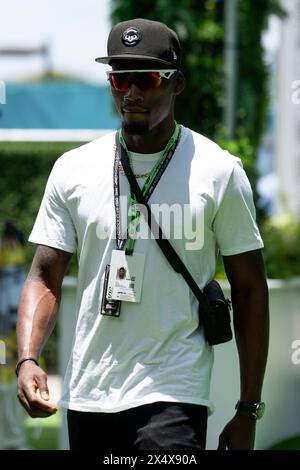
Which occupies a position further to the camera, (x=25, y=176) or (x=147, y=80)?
(x=25, y=176)

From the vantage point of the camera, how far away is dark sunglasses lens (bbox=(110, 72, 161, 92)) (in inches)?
143

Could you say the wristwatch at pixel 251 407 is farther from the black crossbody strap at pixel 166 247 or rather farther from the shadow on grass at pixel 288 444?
the shadow on grass at pixel 288 444

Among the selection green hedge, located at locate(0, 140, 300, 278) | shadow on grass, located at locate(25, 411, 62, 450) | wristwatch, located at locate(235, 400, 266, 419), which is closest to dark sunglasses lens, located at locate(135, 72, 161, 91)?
wristwatch, located at locate(235, 400, 266, 419)

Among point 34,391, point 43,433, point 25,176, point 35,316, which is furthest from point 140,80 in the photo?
point 25,176

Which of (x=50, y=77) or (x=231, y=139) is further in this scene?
(x=50, y=77)

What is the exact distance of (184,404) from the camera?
3.55 metres

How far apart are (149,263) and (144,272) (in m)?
0.03

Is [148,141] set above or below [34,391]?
above

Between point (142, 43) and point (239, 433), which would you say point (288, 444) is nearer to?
point (239, 433)

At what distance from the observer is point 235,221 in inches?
143

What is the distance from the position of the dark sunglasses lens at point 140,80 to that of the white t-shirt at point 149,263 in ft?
0.69
